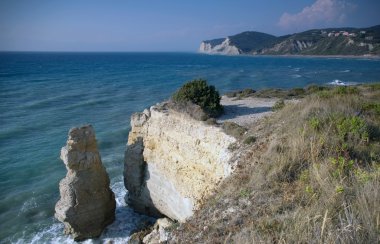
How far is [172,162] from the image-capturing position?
15.0m

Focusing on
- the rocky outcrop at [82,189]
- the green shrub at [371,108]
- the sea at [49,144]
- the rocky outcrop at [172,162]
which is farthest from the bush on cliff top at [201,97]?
the green shrub at [371,108]

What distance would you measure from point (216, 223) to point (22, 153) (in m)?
22.2

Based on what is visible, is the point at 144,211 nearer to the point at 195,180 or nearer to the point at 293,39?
the point at 195,180

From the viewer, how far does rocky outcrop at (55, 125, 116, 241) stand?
47.8 feet

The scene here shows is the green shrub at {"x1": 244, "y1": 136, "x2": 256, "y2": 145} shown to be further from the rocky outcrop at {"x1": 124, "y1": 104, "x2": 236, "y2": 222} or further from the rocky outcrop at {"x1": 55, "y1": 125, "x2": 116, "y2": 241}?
the rocky outcrop at {"x1": 55, "y1": 125, "x2": 116, "y2": 241}

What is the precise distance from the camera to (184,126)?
1476 centimetres

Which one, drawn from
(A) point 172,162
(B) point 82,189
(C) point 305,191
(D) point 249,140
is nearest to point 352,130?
(C) point 305,191

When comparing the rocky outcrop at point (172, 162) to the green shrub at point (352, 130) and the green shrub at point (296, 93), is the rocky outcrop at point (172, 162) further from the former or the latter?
the green shrub at point (296, 93)

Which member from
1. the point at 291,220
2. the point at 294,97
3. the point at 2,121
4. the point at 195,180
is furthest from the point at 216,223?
the point at 2,121

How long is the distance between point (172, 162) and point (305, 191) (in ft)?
31.4

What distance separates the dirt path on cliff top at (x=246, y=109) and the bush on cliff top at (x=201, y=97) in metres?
0.58

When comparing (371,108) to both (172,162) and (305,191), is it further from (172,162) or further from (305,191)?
(172,162)

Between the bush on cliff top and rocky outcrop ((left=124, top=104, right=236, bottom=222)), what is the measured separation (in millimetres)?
1191

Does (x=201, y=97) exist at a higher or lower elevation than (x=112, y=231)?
higher
